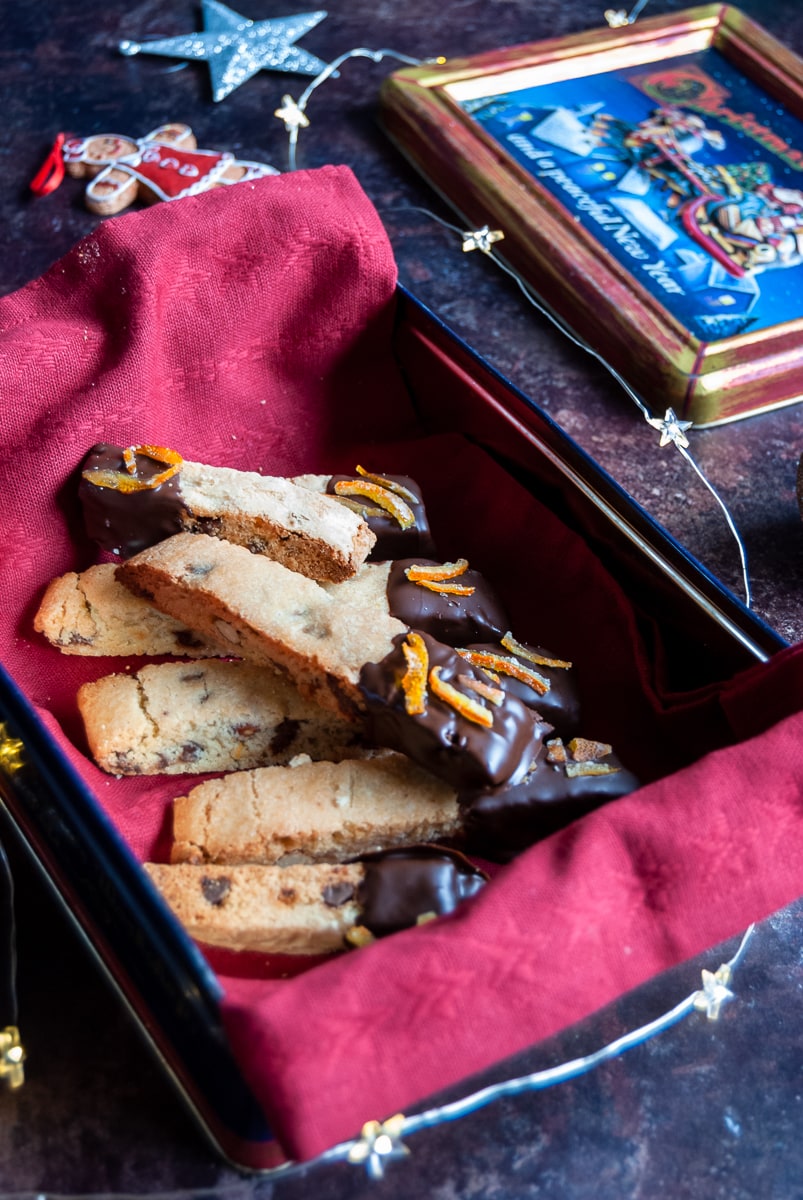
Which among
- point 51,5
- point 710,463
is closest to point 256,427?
point 710,463

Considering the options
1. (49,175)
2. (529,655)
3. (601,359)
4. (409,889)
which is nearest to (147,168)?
(49,175)

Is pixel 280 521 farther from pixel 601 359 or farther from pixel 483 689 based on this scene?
pixel 601 359

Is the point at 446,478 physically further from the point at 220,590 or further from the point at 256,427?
the point at 220,590

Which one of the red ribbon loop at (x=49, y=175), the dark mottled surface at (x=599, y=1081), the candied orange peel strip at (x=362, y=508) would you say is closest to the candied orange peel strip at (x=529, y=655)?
the candied orange peel strip at (x=362, y=508)

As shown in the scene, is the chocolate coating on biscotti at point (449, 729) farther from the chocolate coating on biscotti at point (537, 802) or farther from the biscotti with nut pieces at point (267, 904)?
the biscotti with nut pieces at point (267, 904)

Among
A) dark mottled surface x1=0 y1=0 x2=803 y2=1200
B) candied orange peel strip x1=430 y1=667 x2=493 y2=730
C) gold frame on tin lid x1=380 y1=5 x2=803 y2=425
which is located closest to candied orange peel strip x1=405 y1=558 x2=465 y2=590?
candied orange peel strip x1=430 y1=667 x2=493 y2=730
